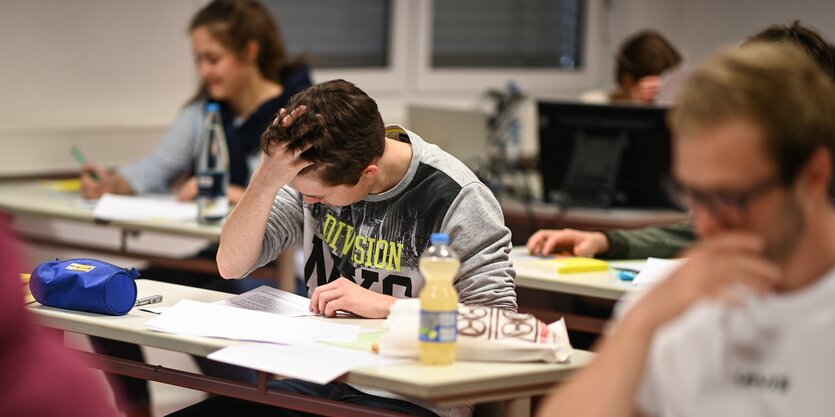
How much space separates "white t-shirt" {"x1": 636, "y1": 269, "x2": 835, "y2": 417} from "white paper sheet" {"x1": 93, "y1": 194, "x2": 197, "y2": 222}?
2.37 m

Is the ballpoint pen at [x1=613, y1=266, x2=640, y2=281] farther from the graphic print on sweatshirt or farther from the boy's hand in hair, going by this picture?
the boy's hand in hair

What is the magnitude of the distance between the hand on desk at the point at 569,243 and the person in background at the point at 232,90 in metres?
1.26

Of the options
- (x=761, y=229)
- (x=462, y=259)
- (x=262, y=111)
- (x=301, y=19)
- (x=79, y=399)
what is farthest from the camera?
(x=301, y=19)

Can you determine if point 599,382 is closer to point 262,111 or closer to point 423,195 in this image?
point 423,195

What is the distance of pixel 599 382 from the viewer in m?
1.35

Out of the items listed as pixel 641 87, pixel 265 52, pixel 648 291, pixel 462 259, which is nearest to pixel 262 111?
pixel 265 52

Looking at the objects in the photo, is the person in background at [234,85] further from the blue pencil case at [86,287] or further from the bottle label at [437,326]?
the bottle label at [437,326]

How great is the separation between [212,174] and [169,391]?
1158 millimetres

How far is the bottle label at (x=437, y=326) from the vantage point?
1781mm

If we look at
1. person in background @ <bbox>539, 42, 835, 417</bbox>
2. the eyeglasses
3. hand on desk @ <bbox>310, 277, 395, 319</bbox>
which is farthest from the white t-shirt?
hand on desk @ <bbox>310, 277, 395, 319</bbox>

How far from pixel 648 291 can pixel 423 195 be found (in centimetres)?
92

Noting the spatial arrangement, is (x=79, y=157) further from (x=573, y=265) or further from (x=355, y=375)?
(x=355, y=375)

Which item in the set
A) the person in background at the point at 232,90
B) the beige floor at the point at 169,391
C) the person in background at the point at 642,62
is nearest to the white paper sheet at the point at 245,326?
the person in background at the point at 232,90

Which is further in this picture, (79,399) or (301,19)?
(301,19)
